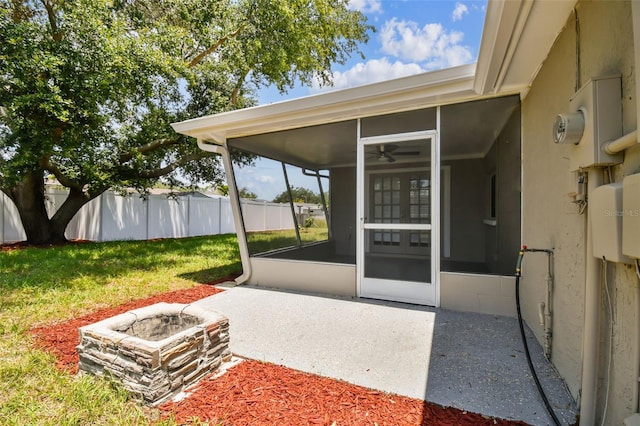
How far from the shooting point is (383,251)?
448 centimetres

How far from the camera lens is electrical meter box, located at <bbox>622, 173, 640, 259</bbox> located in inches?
48.7

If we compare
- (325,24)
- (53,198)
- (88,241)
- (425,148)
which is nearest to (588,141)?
(425,148)

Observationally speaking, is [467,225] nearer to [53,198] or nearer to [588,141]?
[588,141]

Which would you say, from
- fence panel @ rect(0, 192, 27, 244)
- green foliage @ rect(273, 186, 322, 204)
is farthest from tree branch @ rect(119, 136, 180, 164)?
green foliage @ rect(273, 186, 322, 204)

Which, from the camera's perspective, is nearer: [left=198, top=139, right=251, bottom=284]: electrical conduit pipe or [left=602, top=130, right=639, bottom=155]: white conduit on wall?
[left=602, top=130, right=639, bottom=155]: white conduit on wall

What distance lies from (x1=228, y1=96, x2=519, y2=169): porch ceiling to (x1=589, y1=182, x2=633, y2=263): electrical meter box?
253 centimetres

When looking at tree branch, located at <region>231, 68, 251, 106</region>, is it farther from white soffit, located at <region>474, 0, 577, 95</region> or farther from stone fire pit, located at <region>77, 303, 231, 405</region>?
stone fire pit, located at <region>77, 303, 231, 405</region>

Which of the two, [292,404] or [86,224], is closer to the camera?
[292,404]

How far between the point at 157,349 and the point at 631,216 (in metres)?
2.69

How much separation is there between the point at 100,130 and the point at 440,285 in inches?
354

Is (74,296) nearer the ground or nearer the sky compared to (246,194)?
nearer the ground

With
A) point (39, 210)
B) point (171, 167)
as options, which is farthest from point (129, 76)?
point (39, 210)

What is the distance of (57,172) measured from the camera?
8.88 m

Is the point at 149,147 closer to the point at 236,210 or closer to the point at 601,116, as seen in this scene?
the point at 236,210
